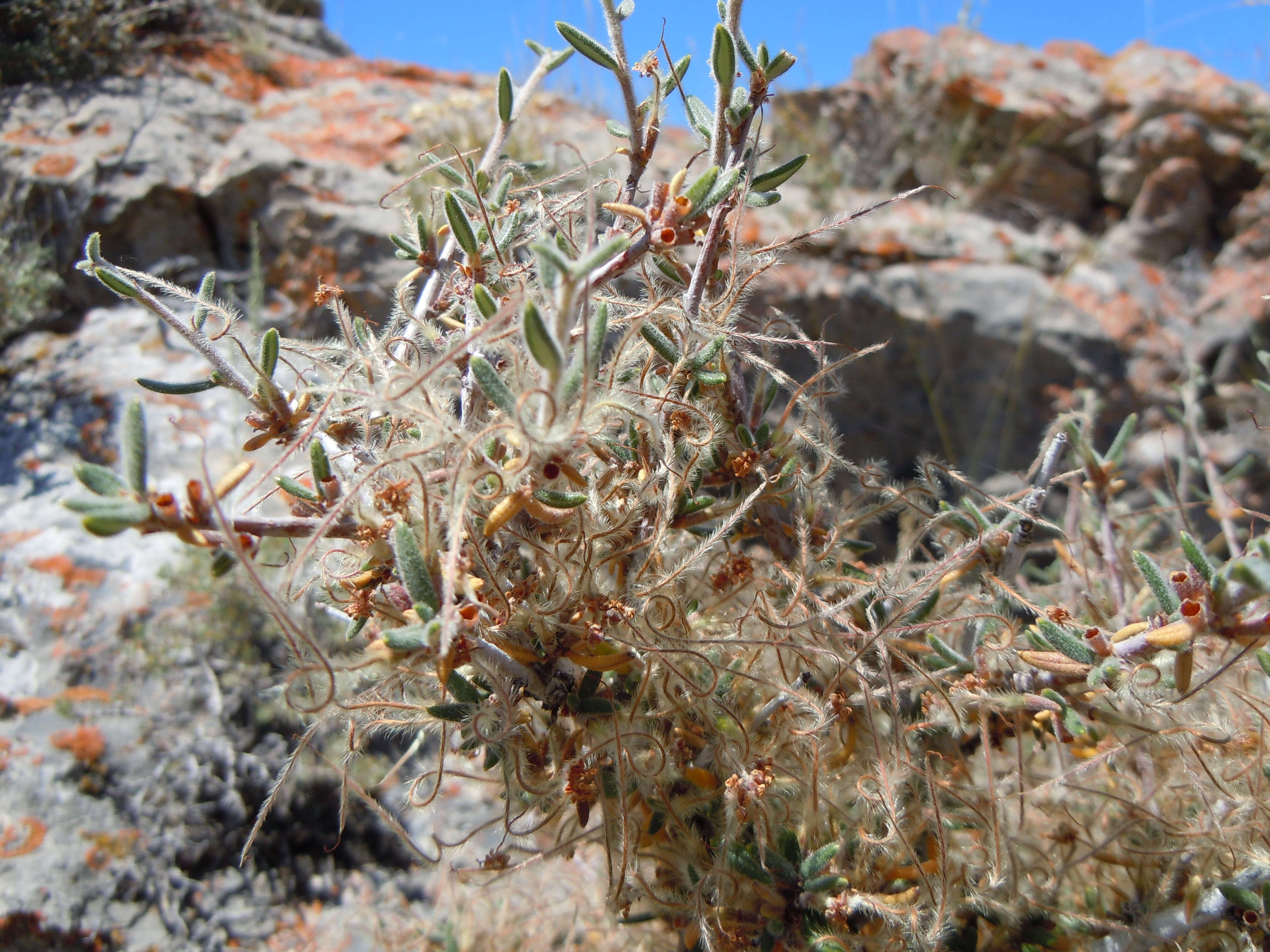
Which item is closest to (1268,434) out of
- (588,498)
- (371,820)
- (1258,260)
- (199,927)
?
(1258,260)

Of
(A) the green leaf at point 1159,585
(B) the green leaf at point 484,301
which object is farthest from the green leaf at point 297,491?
(A) the green leaf at point 1159,585

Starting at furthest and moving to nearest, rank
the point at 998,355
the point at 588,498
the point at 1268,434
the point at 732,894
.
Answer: the point at 998,355
the point at 1268,434
the point at 732,894
the point at 588,498

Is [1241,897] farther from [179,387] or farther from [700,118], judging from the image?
[179,387]

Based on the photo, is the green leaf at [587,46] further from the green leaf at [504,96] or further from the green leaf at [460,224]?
the green leaf at [460,224]

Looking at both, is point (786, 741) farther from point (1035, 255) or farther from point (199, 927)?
point (1035, 255)

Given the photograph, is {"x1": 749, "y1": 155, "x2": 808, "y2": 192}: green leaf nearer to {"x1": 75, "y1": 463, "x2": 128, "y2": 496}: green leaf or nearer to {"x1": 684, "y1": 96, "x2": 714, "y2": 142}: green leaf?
{"x1": 684, "y1": 96, "x2": 714, "y2": 142}: green leaf

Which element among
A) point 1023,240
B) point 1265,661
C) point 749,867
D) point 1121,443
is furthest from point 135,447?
point 1023,240

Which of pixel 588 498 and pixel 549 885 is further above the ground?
pixel 588 498
